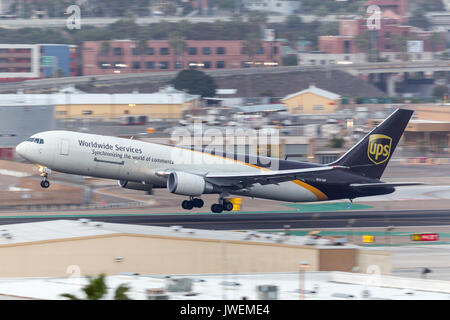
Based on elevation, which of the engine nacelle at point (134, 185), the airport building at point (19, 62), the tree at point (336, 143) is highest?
the airport building at point (19, 62)

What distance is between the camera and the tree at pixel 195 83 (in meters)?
179

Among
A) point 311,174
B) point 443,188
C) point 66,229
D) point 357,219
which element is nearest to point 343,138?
point 443,188

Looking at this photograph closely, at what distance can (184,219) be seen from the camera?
2586 inches

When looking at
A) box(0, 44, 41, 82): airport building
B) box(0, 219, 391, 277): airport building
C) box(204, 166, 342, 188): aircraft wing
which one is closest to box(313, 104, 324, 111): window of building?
box(0, 44, 41, 82): airport building

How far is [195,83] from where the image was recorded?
18038 centimetres

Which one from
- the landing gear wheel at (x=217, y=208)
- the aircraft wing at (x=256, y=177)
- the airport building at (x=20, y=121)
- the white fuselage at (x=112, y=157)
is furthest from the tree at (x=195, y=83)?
the aircraft wing at (x=256, y=177)

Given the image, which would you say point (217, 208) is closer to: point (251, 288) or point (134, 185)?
point (134, 185)

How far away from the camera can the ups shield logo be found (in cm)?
6450

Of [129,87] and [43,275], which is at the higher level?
[129,87]

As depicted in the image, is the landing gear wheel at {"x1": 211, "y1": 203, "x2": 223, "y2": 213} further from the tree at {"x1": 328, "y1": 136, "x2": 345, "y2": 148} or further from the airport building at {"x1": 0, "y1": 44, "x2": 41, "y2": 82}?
the airport building at {"x1": 0, "y1": 44, "x2": 41, "y2": 82}

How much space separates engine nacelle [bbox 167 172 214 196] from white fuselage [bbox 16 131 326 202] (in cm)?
108

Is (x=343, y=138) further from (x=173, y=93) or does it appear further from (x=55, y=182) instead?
(x=55, y=182)

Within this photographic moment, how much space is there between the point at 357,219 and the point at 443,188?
25.8m

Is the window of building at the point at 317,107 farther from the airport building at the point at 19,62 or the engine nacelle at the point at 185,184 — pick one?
the engine nacelle at the point at 185,184
